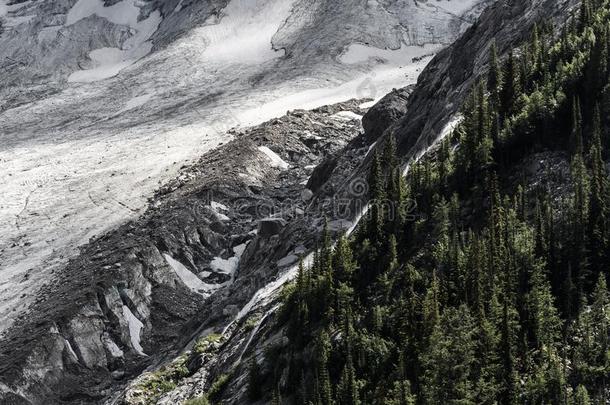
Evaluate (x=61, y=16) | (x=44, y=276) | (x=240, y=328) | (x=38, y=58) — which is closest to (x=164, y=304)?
(x=44, y=276)

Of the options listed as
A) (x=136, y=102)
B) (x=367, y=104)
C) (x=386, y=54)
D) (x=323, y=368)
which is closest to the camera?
(x=323, y=368)

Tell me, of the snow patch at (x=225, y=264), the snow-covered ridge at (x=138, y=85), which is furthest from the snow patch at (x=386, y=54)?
the snow patch at (x=225, y=264)

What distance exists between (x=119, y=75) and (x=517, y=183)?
84.0m

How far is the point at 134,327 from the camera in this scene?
6016 centimetres

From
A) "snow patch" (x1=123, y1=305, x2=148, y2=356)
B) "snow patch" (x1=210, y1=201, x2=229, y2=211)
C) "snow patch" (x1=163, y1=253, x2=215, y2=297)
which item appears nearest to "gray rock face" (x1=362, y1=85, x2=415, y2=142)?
"snow patch" (x1=210, y1=201, x2=229, y2=211)

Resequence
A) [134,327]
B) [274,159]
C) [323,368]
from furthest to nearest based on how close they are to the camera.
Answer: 1. [274,159]
2. [134,327]
3. [323,368]

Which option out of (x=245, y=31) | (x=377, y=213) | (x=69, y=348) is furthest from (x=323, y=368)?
(x=245, y=31)

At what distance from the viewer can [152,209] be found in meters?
73.2

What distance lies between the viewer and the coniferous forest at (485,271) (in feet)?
102

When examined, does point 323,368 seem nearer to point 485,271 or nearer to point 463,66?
point 485,271

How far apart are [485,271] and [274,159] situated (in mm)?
49826

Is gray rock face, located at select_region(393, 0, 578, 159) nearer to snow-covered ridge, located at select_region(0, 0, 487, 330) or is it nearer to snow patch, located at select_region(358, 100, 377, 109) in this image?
snow-covered ridge, located at select_region(0, 0, 487, 330)

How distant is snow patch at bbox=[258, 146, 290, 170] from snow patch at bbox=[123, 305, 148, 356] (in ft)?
82.3

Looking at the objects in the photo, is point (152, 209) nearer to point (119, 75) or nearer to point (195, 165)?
point (195, 165)
